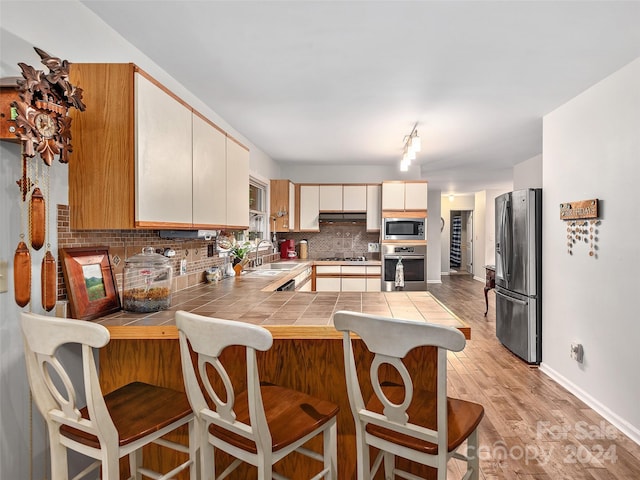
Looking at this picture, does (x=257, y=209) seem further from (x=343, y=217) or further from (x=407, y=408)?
(x=407, y=408)

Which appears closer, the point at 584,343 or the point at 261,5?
the point at 261,5

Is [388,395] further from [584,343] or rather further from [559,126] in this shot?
[559,126]

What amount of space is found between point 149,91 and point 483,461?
276cm

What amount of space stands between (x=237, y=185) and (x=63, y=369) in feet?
6.56

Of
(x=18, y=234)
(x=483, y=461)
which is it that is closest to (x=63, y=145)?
(x=18, y=234)

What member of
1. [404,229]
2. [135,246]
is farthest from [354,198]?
[135,246]

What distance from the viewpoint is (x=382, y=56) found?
242 centimetres

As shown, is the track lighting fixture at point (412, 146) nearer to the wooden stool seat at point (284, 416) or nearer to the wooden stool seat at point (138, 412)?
the wooden stool seat at point (284, 416)

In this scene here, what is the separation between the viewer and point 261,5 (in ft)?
6.22

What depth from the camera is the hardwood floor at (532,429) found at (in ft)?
7.09

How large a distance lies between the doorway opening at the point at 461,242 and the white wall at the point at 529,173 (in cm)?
548

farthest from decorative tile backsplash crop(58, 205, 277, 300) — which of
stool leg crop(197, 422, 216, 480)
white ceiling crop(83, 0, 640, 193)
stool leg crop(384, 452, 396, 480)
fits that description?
stool leg crop(384, 452, 396, 480)

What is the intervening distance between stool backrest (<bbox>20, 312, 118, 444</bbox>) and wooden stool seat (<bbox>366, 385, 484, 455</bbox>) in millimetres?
916

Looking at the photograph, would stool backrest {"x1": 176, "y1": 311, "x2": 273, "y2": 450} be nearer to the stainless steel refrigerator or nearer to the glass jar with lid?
the glass jar with lid
